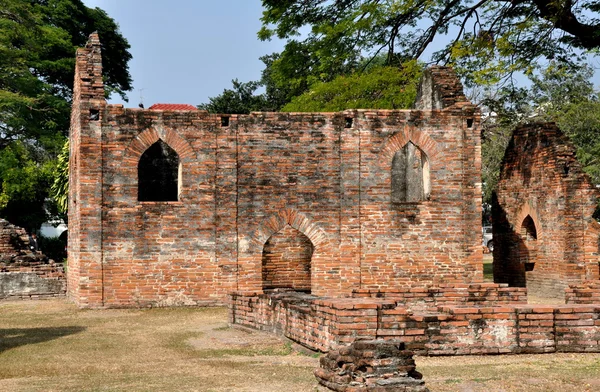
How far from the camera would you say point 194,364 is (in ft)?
27.9

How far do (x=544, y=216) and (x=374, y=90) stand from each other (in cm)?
649

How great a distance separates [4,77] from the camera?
29.3 metres

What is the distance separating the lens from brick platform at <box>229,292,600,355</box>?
8531mm

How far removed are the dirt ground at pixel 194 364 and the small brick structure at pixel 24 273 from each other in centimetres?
419

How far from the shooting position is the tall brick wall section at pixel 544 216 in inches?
642

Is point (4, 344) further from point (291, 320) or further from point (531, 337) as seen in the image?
point (531, 337)

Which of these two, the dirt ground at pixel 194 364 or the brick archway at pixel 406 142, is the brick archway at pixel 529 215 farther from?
the dirt ground at pixel 194 364

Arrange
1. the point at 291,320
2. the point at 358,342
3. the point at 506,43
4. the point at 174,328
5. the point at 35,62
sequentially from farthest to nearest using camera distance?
1. the point at 35,62
2. the point at 506,43
3. the point at 174,328
4. the point at 291,320
5. the point at 358,342

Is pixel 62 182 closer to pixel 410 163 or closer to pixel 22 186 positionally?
pixel 22 186

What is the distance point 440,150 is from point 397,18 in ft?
26.7

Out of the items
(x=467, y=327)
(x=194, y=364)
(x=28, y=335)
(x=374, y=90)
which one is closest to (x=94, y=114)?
(x=28, y=335)

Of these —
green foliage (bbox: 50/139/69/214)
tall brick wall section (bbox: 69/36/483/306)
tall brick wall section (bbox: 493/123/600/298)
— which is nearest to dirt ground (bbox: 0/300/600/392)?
tall brick wall section (bbox: 69/36/483/306)

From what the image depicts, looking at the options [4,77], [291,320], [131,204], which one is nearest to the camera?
[291,320]

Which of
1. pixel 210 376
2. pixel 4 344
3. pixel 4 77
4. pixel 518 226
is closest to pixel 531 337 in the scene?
pixel 210 376
